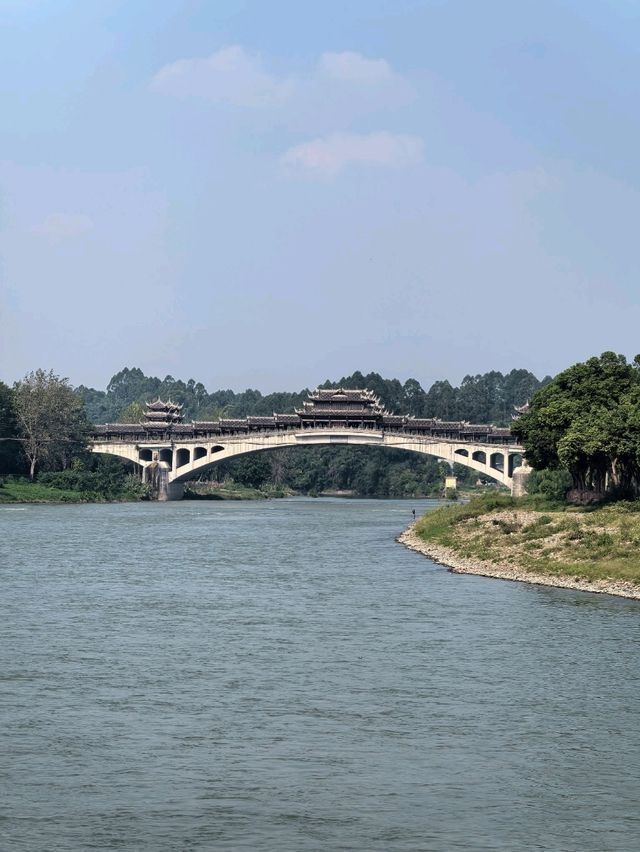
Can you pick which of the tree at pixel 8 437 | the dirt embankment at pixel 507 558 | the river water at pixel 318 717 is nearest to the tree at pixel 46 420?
the tree at pixel 8 437

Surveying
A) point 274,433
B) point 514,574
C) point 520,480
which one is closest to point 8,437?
point 274,433

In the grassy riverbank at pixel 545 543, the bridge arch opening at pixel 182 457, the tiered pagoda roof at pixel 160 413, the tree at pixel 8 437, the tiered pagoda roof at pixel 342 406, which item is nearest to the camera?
the grassy riverbank at pixel 545 543

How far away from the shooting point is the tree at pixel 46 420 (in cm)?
14512

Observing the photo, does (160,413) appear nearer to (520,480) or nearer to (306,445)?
(306,445)

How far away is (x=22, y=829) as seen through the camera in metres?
20.8

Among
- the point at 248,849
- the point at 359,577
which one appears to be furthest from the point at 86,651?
the point at 359,577

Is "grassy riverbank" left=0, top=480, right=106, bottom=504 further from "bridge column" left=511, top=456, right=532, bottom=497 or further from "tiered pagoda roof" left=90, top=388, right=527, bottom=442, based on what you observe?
"bridge column" left=511, top=456, right=532, bottom=497

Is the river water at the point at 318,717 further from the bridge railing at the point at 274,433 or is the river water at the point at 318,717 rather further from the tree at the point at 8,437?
the bridge railing at the point at 274,433

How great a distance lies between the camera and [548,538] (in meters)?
63.5

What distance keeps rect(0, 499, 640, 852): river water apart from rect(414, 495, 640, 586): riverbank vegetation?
3.68m

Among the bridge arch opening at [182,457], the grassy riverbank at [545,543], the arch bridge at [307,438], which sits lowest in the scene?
the grassy riverbank at [545,543]

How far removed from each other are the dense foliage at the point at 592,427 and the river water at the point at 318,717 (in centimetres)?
2174

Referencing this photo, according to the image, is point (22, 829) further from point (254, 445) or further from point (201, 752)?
point (254, 445)

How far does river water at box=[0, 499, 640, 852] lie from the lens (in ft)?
69.7
